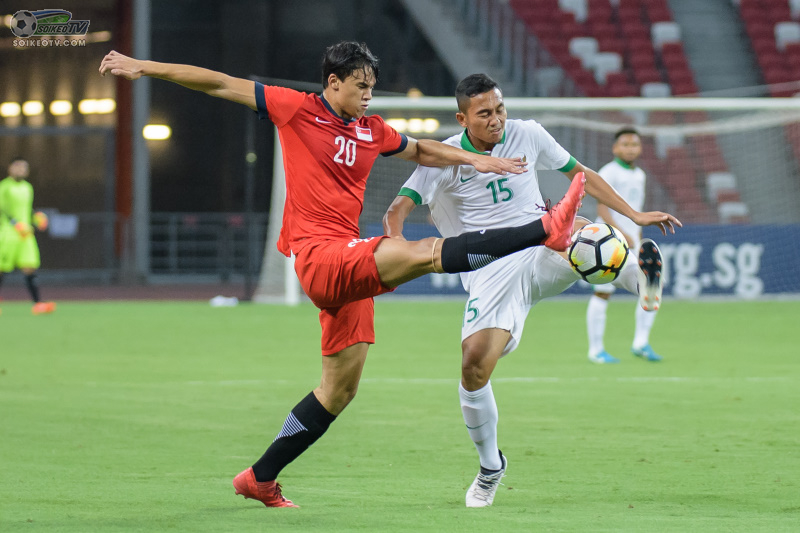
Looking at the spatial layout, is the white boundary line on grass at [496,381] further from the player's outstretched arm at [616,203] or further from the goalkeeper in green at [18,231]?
the goalkeeper in green at [18,231]

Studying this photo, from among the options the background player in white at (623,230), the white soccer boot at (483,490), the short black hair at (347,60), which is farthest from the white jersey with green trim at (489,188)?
the background player in white at (623,230)

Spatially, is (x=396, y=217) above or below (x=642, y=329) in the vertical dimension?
above

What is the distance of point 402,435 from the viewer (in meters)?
6.90

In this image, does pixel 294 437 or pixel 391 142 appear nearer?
pixel 294 437

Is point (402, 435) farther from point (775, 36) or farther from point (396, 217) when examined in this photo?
point (775, 36)

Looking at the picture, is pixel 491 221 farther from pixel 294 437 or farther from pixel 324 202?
pixel 294 437

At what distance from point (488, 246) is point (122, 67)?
166 cm

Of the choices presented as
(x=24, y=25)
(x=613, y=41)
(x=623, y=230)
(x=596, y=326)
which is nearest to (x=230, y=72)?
(x=613, y=41)

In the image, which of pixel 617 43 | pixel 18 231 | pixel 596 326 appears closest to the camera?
pixel 596 326

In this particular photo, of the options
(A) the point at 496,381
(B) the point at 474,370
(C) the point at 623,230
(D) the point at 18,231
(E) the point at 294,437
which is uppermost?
(C) the point at 623,230

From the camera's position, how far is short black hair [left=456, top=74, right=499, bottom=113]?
17.9 feet

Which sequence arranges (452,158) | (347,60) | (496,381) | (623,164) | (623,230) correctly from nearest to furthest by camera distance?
1. (347,60)
2. (452,158)
3. (496,381)
4. (623,230)
5. (623,164)

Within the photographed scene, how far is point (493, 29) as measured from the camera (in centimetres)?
2180

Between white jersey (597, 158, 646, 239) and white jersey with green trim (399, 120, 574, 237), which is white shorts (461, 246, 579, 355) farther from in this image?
white jersey (597, 158, 646, 239)
